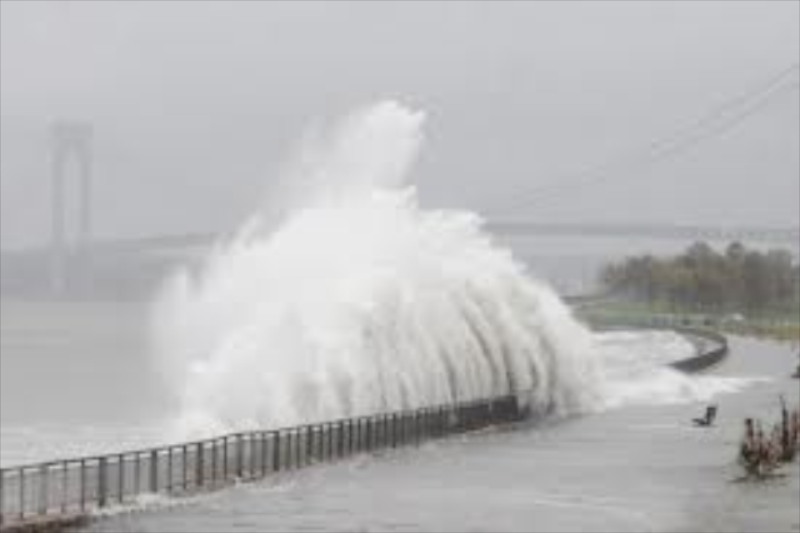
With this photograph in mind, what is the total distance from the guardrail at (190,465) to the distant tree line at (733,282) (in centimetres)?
13239

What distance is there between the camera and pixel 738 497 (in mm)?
30062

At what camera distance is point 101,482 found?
1002 inches

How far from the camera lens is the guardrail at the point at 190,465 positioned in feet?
77.5

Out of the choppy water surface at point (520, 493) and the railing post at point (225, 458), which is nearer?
the choppy water surface at point (520, 493)

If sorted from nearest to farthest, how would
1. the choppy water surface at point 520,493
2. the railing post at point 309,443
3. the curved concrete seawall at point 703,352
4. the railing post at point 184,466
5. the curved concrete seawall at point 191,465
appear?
the curved concrete seawall at point 191,465, the choppy water surface at point 520,493, the railing post at point 184,466, the railing post at point 309,443, the curved concrete seawall at point 703,352

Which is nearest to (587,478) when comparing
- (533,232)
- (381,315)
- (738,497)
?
(738,497)

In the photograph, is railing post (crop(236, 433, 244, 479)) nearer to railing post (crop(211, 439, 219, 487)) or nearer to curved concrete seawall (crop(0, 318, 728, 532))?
curved concrete seawall (crop(0, 318, 728, 532))

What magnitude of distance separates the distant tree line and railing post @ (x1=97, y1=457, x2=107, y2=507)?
150 metres

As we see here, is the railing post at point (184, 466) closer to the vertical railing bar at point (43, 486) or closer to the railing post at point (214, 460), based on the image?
the railing post at point (214, 460)

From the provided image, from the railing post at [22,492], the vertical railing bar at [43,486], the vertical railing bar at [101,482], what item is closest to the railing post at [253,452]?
the vertical railing bar at [101,482]

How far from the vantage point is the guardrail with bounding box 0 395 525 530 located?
23.6 m

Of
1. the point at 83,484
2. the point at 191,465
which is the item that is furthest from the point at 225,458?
the point at 83,484

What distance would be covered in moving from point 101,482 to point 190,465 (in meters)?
4.07

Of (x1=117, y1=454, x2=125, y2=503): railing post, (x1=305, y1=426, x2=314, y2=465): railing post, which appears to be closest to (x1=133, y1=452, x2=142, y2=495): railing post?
(x1=117, y1=454, x2=125, y2=503): railing post
